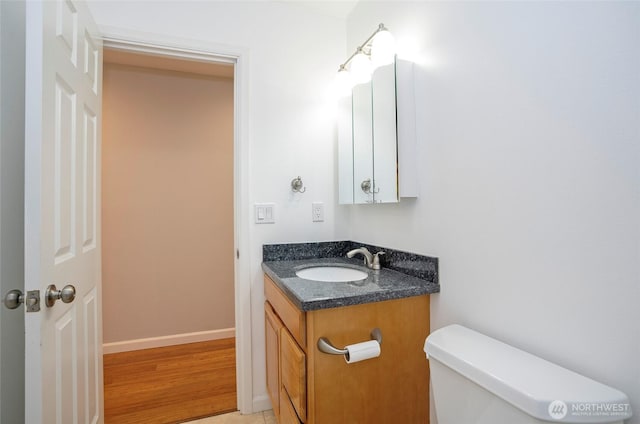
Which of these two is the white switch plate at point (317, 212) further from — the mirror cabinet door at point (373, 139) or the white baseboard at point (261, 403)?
the white baseboard at point (261, 403)

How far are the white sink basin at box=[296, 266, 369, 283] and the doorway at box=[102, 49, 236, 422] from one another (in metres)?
1.36

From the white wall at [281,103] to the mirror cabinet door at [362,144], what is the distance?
0.27m

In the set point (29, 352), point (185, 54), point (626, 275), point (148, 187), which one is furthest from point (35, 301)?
point (148, 187)

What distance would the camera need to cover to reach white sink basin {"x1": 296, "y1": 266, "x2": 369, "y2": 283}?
4.96 feet

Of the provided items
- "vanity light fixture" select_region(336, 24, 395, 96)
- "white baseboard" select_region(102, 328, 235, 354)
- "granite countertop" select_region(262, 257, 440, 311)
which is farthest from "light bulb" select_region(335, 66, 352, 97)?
"white baseboard" select_region(102, 328, 235, 354)

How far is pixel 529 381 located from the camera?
671mm

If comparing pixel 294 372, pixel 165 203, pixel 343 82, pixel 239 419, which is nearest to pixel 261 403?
pixel 239 419

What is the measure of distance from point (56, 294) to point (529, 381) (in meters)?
1.33

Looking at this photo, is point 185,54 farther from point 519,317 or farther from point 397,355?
point 519,317

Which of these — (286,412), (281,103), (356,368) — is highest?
(281,103)

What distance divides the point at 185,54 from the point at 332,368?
5.56ft

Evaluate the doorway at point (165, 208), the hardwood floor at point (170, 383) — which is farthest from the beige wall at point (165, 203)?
the hardwood floor at point (170, 383)

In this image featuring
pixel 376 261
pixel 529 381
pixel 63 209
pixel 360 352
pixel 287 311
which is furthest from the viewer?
pixel 376 261

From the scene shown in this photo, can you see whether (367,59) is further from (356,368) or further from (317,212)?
(356,368)
